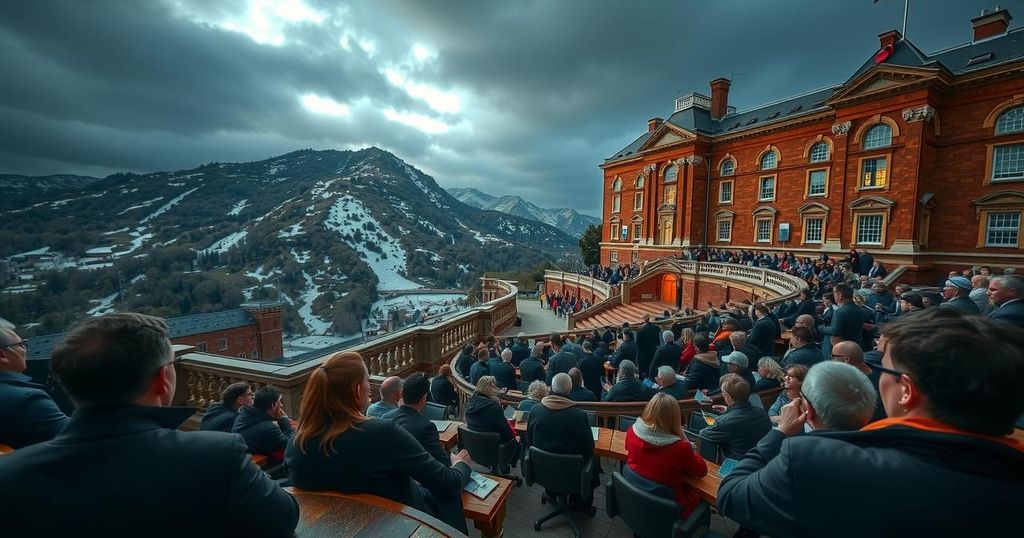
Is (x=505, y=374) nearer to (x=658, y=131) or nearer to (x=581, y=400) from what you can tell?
(x=581, y=400)

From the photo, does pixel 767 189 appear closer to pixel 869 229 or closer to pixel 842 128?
pixel 842 128

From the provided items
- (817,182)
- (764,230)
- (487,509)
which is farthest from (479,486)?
(764,230)

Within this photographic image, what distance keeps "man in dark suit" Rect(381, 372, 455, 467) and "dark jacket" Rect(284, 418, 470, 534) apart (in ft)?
1.09

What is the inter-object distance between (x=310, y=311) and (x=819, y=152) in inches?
2888

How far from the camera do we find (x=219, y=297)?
54.7 meters

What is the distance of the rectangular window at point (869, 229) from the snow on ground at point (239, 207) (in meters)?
151

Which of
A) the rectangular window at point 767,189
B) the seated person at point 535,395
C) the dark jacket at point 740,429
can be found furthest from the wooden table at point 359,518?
the rectangular window at point 767,189

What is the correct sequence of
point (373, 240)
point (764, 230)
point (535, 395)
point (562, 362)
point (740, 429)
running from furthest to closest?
point (373, 240) < point (764, 230) < point (562, 362) < point (535, 395) < point (740, 429)

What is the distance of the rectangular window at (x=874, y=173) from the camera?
20.7m

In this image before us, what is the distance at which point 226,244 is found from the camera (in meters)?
96.1

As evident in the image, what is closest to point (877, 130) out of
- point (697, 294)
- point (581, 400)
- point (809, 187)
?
point (809, 187)

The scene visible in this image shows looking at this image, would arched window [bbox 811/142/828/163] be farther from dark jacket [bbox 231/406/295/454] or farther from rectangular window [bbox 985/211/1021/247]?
dark jacket [bbox 231/406/295/454]

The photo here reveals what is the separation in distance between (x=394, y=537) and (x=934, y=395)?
7.93 ft

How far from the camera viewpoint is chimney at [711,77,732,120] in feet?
108
